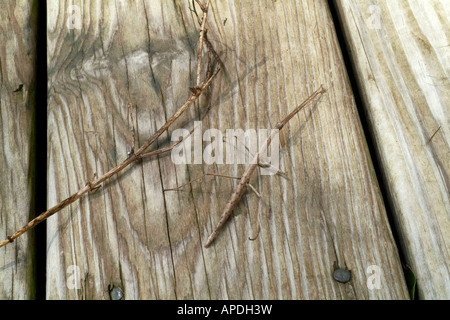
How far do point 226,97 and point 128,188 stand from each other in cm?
46

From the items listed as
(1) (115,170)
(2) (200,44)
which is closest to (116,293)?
(1) (115,170)

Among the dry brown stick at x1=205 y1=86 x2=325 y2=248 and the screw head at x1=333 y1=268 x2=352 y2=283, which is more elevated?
the dry brown stick at x1=205 y1=86 x2=325 y2=248

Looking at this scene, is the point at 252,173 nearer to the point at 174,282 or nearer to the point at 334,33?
the point at 174,282

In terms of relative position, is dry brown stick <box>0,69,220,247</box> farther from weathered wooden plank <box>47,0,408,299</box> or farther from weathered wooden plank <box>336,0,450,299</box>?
weathered wooden plank <box>336,0,450,299</box>

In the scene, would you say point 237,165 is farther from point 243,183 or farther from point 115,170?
point 115,170

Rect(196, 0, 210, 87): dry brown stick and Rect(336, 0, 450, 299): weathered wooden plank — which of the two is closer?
Rect(336, 0, 450, 299): weathered wooden plank

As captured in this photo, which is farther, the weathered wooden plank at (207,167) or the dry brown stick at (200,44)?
the dry brown stick at (200,44)

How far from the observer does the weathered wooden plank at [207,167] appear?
5.17 ft

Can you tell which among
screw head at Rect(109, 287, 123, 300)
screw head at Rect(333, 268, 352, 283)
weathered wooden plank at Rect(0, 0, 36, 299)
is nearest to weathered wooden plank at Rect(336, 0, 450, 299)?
screw head at Rect(333, 268, 352, 283)

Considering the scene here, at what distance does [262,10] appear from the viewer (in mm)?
2045

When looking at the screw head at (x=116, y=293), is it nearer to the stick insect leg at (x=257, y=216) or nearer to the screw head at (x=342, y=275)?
the stick insect leg at (x=257, y=216)

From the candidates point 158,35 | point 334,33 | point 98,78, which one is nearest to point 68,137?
point 98,78

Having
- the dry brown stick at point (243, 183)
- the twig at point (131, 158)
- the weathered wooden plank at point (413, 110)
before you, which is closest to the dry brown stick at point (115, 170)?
the twig at point (131, 158)

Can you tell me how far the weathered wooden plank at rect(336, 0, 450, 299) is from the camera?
5.36ft
